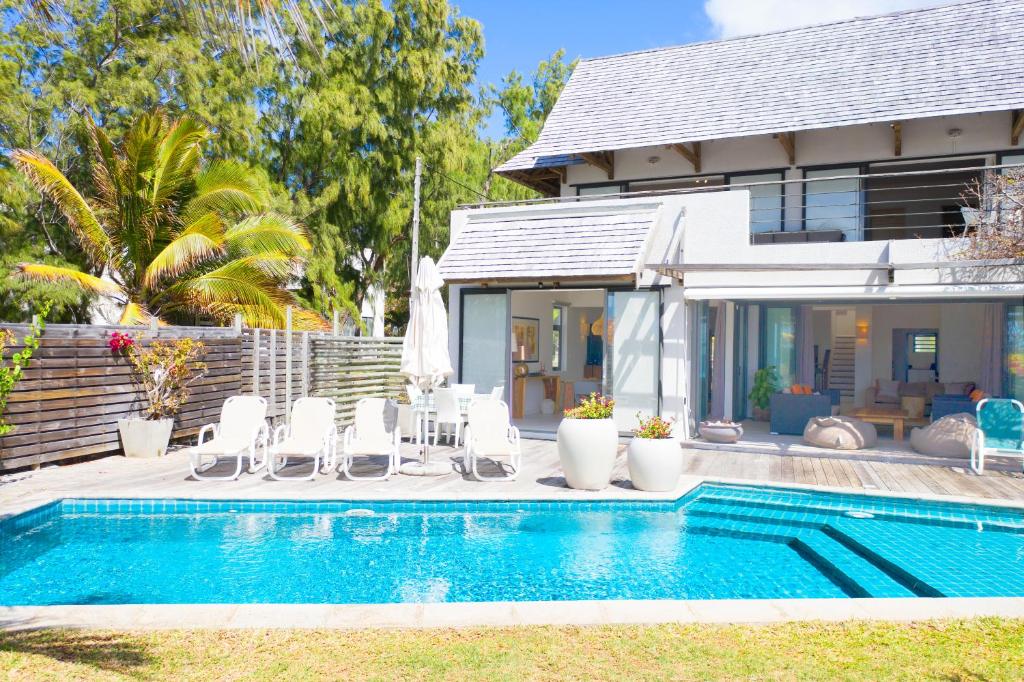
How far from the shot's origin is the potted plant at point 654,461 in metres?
9.88

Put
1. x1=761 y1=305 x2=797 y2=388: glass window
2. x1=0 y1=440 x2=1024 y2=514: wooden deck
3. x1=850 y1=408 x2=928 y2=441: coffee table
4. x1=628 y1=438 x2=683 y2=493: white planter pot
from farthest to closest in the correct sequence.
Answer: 1. x1=761 y1=305 x2=797 y2=388: glass window
2. x1=850 y1=408 x2=928 y2=441: coffee table
3. x1=628 y1=438 x2=683 y2=493: white planter pot
4. x1=0 y1=440 x2=1024 y2=514: wooden deck

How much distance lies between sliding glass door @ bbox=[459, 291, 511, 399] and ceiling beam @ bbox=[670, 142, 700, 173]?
591 centimetres

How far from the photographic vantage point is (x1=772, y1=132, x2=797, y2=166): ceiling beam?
17.0 meters

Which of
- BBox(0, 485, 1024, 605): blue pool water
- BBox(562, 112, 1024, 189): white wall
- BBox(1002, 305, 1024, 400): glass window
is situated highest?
BBox(562, 112, 1024, 189): white wall

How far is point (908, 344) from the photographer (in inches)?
882

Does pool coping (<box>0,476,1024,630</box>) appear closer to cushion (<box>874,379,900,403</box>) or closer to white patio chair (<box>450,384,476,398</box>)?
white patio chair (<box>450,384,476,398</box>)

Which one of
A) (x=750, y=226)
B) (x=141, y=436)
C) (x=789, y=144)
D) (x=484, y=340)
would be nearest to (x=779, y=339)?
(x=750, y=226)

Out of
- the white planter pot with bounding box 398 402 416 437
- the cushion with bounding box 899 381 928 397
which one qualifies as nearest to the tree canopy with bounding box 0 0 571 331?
the white planter pot with bounding box 398 402 416 437

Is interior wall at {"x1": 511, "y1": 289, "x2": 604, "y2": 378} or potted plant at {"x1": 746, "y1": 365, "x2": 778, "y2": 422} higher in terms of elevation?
interior wall at {"x1": 511, "y1": 289, "x2": 604, "y2": 378}

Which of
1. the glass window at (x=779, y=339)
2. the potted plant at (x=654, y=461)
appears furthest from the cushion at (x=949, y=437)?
the glass window at (x=779, y=339)

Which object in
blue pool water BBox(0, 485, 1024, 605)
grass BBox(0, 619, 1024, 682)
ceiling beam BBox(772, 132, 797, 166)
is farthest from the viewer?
ceiling beam BBox(772, 132, 797, 166)

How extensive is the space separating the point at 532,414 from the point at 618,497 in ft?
32.3

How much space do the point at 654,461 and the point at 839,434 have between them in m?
5.59

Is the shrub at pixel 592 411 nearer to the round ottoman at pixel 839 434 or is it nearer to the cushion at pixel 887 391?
the round ottoman at pixel 839 434
